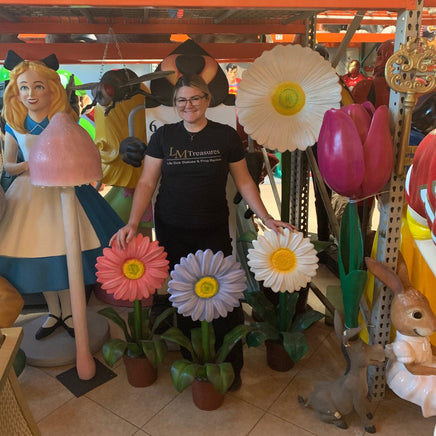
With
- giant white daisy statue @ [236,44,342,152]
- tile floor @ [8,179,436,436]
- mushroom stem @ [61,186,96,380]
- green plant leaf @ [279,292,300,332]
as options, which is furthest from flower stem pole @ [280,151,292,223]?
mushroom stem @ [61,186,96,380]

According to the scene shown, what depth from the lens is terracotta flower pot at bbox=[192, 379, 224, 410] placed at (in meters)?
1.40

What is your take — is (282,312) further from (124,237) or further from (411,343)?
(124,237)

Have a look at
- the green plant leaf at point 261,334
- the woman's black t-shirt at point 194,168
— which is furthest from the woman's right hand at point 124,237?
the green plant leaf at point 261,334

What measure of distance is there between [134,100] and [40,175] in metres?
0.78

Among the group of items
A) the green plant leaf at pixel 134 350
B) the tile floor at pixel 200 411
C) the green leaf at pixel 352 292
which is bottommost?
the tile floor at pixel 200 411

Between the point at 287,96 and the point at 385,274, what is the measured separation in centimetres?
67

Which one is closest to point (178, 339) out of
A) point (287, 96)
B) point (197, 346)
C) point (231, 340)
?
point (197, 346)

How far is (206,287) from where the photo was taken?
1307 mm

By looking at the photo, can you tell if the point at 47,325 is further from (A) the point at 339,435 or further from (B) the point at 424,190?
(B) the point at 424,190

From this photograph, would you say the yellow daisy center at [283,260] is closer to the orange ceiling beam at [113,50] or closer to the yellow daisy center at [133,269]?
the yellow daisy center at [133,269]

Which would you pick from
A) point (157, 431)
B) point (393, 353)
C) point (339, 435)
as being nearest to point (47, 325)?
point (157, 431)

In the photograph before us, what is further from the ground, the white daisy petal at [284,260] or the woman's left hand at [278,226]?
the woman's left hand at [278,226]

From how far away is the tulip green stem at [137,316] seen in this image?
5.01ft

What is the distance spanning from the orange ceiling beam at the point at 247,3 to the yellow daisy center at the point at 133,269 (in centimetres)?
73
